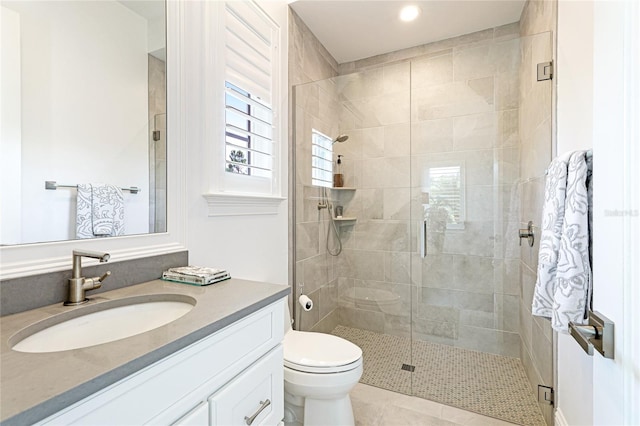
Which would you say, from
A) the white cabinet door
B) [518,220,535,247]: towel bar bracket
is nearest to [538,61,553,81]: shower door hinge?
[518,220,535,247]: towel bar bracket

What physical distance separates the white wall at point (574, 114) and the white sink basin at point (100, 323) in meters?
1.56

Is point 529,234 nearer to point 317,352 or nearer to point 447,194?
point 447,194

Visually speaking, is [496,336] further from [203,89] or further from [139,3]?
[139,3]

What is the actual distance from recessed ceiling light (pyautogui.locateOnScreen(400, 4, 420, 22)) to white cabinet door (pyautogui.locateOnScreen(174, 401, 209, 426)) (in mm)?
2533

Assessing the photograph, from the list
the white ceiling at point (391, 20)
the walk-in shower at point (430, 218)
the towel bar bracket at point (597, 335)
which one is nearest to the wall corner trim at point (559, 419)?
the walk-in shower at point (430, 218)

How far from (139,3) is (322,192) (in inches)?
65.0

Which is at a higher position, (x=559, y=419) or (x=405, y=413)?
(x=559, y=419)

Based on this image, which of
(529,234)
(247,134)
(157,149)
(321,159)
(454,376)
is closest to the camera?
(157,149)

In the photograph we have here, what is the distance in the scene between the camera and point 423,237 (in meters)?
2.38

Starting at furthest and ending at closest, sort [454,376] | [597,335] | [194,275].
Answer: [454,376]
[194,275]
[597,335]

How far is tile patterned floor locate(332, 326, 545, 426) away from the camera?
1761 millimetres

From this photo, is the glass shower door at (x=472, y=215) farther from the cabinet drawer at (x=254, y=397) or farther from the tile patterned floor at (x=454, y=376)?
the cabinet drawer at (x=254, y=397)

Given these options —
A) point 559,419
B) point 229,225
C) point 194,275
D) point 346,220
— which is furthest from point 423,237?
point 194,275

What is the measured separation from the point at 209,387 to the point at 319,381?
0.74 meters
